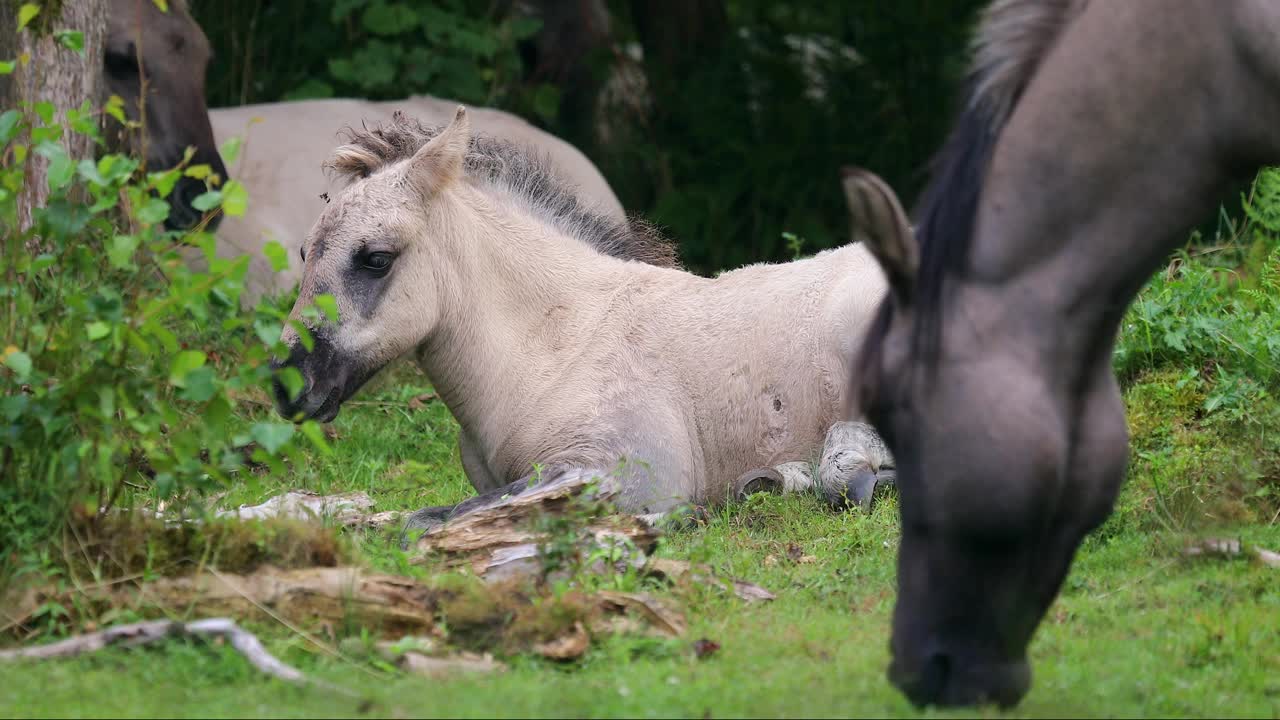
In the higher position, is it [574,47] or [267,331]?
[267,331]

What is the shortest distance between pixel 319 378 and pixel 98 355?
1.44m

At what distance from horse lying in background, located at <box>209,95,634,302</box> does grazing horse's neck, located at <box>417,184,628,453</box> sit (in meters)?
2.98

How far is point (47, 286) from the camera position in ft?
15.8

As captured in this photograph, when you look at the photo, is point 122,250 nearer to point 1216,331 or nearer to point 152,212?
point 152,212

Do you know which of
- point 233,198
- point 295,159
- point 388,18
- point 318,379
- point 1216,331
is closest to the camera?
point 233,198

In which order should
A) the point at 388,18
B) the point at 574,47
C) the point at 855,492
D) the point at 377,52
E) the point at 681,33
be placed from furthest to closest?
the point at 681,33, the point at 574,47, the point at 377,52, the point at 388,18, the point at 855,492

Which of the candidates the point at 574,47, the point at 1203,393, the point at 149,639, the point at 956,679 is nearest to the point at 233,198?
the point at 149,639

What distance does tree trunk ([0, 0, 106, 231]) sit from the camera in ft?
20.9

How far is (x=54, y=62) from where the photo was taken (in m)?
6.56

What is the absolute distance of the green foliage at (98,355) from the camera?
4.14 m

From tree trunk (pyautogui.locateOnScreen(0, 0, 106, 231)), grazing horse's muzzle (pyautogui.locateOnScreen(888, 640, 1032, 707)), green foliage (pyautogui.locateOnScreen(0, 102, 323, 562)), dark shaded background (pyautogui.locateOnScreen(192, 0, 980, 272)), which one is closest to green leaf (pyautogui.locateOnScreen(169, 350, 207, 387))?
green foliage (pyautogui.locateOnScreen(0, 102, 323, 562))

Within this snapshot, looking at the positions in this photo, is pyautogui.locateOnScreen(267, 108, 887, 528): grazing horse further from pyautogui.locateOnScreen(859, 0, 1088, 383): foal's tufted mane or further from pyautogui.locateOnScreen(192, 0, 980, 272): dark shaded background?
pyautogui.locateOnScreen(192, 0, 980, 272): dark shaded background

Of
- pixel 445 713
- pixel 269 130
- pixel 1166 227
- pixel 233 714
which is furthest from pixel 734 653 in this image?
pixel 269 130

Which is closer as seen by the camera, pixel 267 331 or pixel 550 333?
pixel 267 331
